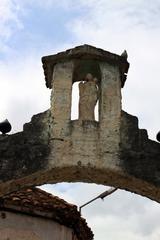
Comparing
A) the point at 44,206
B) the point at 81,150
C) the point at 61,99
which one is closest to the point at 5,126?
the point at 61,99

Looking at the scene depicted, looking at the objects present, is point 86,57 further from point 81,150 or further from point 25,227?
point 25,227

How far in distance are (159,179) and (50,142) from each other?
152 cm

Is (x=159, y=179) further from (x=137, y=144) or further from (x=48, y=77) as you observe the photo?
(x=48, y=77)

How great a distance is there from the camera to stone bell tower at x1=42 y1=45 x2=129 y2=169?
8.26 metres

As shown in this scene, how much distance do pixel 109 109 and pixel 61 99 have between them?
0.66 metres

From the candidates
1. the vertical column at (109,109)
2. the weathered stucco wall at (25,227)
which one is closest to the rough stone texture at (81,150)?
the vertical column at (109,109)

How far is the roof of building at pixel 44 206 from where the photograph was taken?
12914mm

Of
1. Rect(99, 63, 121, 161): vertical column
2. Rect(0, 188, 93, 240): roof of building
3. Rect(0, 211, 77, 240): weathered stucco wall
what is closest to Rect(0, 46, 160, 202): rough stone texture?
Rect(99, 63, 121, 161): vertical column

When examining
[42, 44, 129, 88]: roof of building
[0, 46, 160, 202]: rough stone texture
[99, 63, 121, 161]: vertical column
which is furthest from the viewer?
[42, 44, 129, 88]: roof of building

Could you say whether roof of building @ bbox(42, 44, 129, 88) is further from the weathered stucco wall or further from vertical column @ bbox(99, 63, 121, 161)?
the weathered stucco wall

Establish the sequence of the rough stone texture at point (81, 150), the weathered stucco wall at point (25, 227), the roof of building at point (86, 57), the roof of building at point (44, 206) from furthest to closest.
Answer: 1. the weathered stucco wall at point (25, 227)
2. the roof of building at point (44, 206)
3. the roof of building at point (86, 57)
4. the rough stone texture at point (81, 150)

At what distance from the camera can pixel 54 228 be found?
1345cm

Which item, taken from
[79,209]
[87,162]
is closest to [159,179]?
[87,162]

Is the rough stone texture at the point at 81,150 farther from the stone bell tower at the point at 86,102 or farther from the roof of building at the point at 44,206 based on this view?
the roof of building at the point at 44,206
